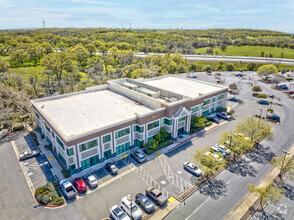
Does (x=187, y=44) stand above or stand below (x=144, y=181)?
above

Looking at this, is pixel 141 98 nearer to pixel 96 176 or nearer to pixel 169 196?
pixel 96 176

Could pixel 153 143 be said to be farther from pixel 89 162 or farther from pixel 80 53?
pixel 80 53

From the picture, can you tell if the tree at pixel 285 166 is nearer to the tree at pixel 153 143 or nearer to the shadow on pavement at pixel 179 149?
the shadow on pavement at pixel 179 149

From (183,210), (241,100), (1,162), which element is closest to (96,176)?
(183,210)

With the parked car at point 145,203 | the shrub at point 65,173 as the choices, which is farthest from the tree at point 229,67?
the shrub at point 65,173

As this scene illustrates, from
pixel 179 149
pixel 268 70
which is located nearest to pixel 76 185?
pixel 179 149
